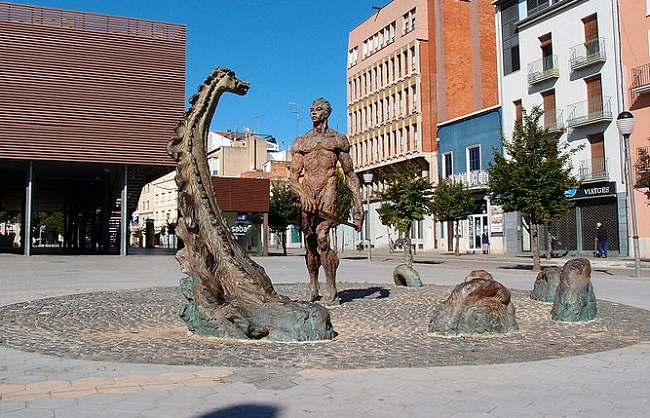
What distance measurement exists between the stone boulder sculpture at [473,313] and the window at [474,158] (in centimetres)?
3597

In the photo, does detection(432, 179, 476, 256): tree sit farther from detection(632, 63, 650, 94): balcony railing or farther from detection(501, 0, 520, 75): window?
detection(632, 63, 650, 94): balcony railing

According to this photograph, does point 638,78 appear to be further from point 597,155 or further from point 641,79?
point 597,155

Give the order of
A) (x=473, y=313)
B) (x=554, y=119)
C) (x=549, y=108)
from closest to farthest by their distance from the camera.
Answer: (x=473, y=313), (x=554, y=119), (x=549, y=108)

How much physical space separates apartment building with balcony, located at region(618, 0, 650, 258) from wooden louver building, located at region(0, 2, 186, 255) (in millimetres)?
22117

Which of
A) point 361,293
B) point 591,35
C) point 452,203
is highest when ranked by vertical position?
point 591,35

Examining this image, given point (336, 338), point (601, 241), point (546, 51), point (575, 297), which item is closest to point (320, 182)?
point (336, 338)

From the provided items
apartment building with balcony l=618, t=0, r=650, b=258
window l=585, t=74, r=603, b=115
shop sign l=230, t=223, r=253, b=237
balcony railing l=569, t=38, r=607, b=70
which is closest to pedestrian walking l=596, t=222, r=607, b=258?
apartment building with balcony l=618, t=0, r=650, b=258

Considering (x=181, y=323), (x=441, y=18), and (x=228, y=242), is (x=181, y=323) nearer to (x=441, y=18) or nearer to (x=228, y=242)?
(x=228, y=242)

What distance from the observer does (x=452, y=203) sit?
36.9 m

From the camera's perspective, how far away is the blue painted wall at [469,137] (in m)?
40.2

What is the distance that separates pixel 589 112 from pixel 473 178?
34.5 feet

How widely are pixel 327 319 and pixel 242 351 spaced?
1.05m

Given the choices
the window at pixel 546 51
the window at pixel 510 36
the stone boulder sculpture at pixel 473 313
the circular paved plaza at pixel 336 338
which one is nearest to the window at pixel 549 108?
the window at pixel 546 51

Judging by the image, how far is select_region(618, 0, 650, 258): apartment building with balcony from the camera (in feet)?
97.0
